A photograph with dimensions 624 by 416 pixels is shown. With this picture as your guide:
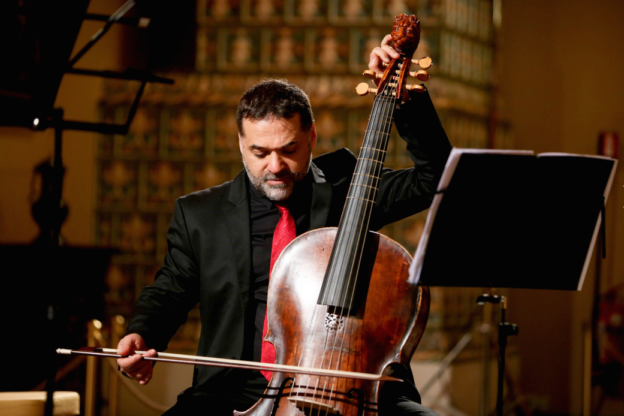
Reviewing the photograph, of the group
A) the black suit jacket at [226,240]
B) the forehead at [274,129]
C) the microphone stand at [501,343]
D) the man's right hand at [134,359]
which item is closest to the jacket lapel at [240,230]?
the black suit jacket at [226,240]

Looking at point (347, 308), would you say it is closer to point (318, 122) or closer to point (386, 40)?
point (386, 40)

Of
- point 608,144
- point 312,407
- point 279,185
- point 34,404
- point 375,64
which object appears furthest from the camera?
point 608,144

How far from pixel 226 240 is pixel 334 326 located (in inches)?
21.9

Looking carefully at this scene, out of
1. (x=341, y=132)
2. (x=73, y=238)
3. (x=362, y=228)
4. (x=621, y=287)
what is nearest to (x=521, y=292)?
(x=621, y=287)

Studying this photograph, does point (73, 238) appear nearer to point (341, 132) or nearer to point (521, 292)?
point (341, 132)

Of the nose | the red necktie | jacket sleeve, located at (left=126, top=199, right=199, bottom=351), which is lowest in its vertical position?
jacket sleeve, located at (left=126, top=199, right=199, bottom=351)

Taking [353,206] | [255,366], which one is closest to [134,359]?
[255,366]

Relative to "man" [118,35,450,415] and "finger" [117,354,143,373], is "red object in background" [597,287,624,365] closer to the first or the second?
"man" [118,35,450,415]

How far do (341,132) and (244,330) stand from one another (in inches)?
104

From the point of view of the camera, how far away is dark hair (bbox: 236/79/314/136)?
2066 mm

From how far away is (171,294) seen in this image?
2.12 m

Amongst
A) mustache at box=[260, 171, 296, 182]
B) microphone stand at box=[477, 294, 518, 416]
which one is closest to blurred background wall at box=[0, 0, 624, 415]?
microphone stand at box=[477, 294, 518, 416]

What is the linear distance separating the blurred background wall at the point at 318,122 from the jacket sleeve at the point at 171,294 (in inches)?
92.8

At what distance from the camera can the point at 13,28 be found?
3.39 meters
